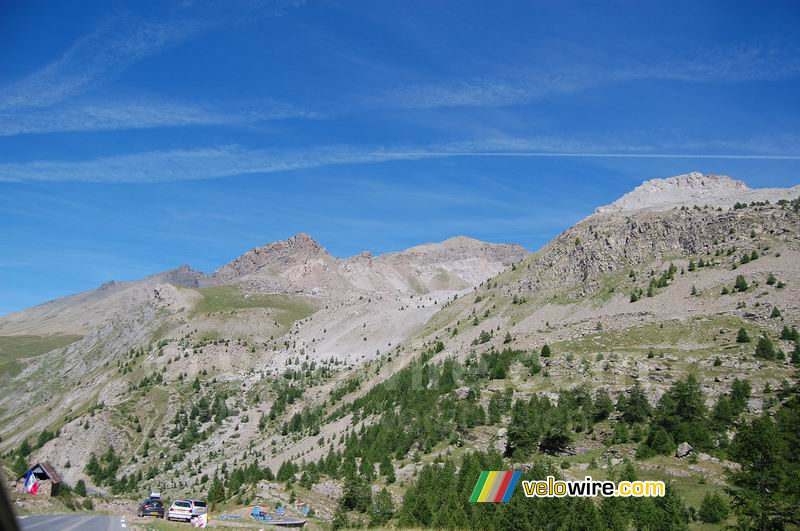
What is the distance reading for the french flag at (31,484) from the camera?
55.0 metres

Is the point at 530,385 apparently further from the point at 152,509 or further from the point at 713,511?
the point at 152,509

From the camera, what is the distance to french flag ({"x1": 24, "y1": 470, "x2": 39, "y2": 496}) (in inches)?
2167

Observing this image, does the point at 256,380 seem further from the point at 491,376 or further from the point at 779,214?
the point at 779,214

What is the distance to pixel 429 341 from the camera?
520 ft

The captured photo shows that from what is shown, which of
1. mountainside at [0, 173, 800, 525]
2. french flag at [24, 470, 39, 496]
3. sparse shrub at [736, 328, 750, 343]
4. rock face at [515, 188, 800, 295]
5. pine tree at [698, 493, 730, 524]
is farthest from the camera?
rock face at [515, 188, 800, 295]

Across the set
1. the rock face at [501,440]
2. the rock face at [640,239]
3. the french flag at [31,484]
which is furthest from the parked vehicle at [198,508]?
the rock face at [640,239]

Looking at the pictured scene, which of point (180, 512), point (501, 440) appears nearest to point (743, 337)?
point (501, 440)

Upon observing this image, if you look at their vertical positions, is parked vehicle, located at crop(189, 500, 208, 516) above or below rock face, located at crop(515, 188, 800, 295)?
below

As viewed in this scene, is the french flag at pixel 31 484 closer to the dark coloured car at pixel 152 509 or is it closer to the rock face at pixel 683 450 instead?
the dark coloured car at pixel 152 509

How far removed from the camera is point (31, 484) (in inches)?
2194

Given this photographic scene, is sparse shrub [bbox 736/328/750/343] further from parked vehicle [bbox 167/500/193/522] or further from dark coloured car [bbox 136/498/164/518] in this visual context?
dark coloured car [bbox 136/498/164/518]

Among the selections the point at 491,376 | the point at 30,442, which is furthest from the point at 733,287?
the point at 30,442

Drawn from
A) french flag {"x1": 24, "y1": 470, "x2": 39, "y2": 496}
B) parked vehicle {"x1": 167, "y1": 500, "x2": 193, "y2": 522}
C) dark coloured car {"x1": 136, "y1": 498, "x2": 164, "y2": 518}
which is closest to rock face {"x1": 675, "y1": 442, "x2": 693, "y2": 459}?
parked vehicle {"x1": 167, "y1": 500, "x2": 193, "y2": 522}

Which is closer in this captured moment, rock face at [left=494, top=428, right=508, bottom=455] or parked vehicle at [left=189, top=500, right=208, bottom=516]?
parked vehicle at [left=189, top=500, right=208, bottom=516]
